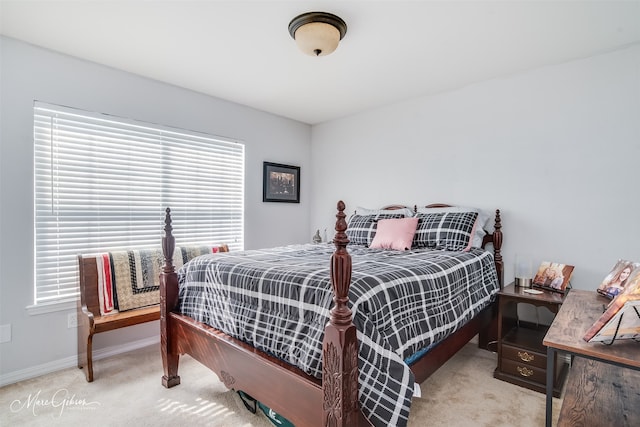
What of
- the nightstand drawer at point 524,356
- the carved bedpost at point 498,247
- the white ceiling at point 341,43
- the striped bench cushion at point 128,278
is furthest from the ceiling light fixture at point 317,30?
the nightstand drawer at point 524,356

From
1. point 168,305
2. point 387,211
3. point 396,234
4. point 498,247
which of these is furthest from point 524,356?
point 168,305

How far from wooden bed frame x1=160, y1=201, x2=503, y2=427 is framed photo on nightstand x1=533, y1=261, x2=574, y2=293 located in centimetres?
61

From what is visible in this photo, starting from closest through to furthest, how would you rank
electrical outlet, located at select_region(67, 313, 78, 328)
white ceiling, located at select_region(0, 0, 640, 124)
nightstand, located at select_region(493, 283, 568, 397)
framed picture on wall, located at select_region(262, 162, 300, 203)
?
white ceiling, located at select_region(0, 0, 640, 124) < nightstand, located at select_region(493, 283, 568, 397) < electrical outlet, located at select_region(67, 313, 78, 328) < framed picture on wall, located at select_region(262, 162, 300, 203)

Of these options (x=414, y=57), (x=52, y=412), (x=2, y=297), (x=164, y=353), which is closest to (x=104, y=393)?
(x=52, y=412)

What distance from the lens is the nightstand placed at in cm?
217

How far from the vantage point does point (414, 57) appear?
2562mm

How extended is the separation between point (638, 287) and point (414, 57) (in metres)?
2.06

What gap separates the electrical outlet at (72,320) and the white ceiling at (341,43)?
6.75ft

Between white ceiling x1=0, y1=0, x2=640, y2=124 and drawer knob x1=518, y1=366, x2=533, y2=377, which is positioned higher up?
white ceiling x1=0, y1=0, x2=640, y2=124

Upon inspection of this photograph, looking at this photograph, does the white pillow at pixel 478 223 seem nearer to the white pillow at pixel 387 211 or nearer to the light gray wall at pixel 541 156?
the light gray wall at pixel 541 156

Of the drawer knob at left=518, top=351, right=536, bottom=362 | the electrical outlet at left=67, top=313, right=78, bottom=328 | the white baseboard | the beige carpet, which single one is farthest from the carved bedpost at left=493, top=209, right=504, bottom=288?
the electrical outlet at left=67, top=313, right=78, bottom=328

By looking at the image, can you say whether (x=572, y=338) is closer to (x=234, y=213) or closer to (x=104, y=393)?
(x=104, y=393)

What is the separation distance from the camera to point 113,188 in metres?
2.80

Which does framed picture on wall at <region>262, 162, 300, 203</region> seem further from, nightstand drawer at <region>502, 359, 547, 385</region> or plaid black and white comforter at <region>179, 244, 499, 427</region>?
nightstand drawer at <region>502, 359, 547, 385</region>
